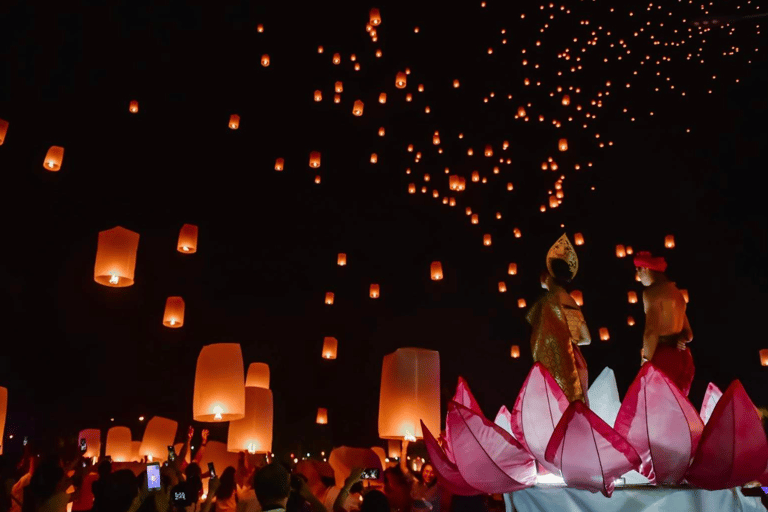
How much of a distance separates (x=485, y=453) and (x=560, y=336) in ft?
4.22

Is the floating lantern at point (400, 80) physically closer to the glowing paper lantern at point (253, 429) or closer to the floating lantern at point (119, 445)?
the glowing paper lantern at point (253, 429)

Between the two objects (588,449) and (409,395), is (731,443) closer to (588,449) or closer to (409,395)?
(588,449)

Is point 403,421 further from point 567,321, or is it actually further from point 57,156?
point 57,156

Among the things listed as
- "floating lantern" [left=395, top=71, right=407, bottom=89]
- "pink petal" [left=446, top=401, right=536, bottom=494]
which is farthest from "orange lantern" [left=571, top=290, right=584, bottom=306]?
"pink petal" [left=446, top=401, right=536, bottom=494]

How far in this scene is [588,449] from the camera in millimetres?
2189

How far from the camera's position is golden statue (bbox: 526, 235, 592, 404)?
3475mm

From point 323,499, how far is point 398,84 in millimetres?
6760

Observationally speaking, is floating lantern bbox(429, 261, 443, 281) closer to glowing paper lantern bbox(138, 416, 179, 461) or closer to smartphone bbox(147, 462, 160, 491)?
glowing paper lantern bbox(138, 416, 179, 461)

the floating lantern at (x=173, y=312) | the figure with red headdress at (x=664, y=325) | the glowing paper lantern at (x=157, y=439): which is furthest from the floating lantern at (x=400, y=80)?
the figure with red headdress at (x=664, y=325)

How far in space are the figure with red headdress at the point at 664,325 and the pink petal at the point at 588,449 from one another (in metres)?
2.05

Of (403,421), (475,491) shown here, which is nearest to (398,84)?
(403,421)

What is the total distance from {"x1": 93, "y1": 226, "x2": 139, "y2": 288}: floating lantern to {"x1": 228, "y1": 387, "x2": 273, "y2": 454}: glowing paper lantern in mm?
1792

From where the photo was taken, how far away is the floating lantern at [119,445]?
10.4 metres

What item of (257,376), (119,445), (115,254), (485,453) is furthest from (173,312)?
(485,453)
